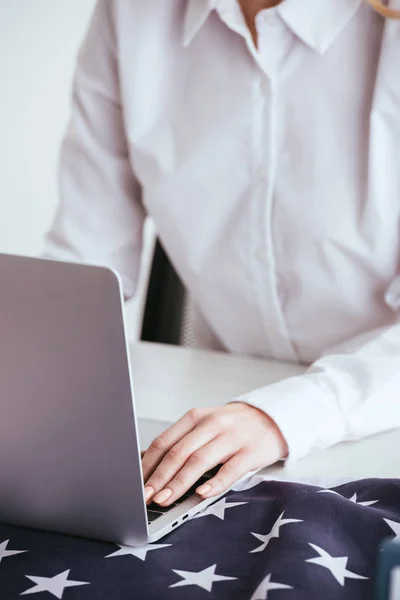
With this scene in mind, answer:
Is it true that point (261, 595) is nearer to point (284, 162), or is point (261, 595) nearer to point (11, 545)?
point (11, 545)

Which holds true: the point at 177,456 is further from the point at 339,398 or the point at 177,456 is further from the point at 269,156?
the point at 269,156

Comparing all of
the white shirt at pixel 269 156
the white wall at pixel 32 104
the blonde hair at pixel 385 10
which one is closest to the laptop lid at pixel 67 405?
the white shirt at pixel 269 156

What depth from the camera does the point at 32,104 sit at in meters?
2.38

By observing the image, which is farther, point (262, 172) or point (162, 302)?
point (162, 302)

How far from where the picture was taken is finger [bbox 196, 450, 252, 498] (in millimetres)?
665

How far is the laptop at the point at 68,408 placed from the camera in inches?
20.6

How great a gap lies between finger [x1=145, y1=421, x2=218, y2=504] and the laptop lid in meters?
0.08

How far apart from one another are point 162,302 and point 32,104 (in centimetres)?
115

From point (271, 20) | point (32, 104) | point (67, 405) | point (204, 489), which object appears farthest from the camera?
point (32, 104)

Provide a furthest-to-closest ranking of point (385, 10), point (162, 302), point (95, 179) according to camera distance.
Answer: point (162, 302), point (95, 179), point (385, 10)

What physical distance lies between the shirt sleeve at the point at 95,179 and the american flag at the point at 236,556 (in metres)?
0.69

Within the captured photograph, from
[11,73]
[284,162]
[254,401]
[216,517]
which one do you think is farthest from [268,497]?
[11,73]

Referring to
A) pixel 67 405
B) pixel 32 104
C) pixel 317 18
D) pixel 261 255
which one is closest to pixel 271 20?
pixel 317 18

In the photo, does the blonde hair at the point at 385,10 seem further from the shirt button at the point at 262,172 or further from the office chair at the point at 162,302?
the office chair at the point at 162,302
